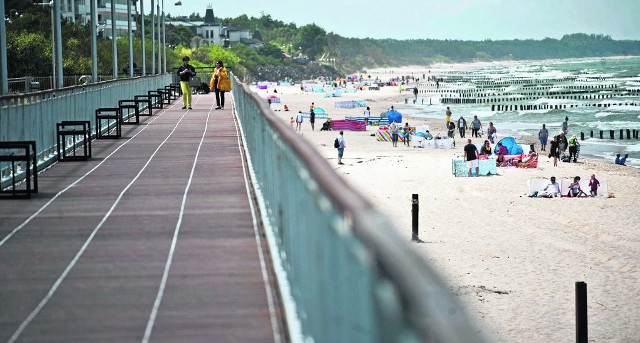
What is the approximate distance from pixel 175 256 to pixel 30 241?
160 cm

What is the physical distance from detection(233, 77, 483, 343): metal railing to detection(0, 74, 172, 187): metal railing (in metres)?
7.60

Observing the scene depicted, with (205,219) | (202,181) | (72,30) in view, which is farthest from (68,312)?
(72,30)

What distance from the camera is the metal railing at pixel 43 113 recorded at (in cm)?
1490

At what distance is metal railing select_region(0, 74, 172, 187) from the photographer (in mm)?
14898

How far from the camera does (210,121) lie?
29.0 m

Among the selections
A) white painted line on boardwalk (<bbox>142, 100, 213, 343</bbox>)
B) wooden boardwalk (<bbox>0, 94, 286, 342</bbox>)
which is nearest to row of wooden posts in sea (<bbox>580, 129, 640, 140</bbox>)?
wooden boardwalk (<bbox>0, 94, 286, 342</bbox>)

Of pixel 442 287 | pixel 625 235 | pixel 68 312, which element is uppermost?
pixel 442 287

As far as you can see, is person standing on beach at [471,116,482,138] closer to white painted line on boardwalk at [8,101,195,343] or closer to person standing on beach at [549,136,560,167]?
person standing on beach at [549,136,560,167]

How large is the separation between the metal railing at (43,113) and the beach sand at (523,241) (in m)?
5.48

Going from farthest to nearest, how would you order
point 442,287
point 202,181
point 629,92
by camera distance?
point 629,92
point 202,181
point 442,287

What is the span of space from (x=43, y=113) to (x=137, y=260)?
9.15 m

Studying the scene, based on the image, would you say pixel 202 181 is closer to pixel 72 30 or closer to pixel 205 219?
pixel 205 219

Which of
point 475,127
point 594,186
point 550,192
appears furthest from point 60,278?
point 475,127

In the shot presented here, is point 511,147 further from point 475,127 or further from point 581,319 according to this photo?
point 581,319
